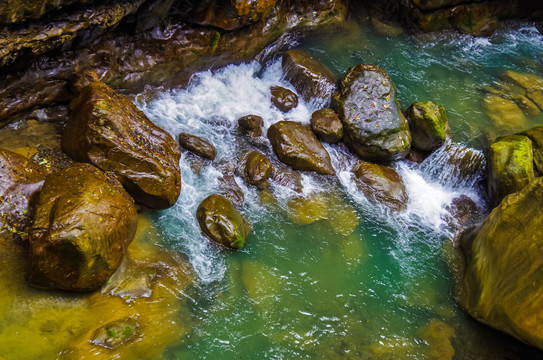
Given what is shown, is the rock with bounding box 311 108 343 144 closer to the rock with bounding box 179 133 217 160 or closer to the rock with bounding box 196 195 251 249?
the rock with bounding box 179 133 217 160

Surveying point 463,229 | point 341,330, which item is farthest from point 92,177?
point 463,229

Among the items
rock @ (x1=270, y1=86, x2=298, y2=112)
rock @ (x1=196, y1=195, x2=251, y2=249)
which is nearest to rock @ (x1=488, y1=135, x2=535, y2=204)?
rock @ (x1=270, y1=86, x2=298, y2=112)

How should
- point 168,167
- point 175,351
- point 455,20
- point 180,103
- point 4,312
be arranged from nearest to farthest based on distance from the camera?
point 4,312 → point 175,351 → point 168,167 → point 180,103 → point 455,20

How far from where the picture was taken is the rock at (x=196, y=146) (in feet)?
26.7

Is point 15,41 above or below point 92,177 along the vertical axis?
above

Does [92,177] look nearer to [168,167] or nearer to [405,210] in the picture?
[168,167]

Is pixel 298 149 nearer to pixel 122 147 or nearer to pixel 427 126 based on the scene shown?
pixel 427 126

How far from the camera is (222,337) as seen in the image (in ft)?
19.1

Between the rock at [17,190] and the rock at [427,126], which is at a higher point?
the rock at [427,126]

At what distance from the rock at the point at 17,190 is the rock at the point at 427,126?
7.16 m

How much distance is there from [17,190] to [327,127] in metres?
5.76

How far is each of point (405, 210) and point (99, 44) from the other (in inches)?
259

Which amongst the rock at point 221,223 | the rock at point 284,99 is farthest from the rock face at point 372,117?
the rock at point 221,223

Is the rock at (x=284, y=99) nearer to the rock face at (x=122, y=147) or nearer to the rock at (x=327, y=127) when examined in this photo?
the rock at (x=327, y=127)
